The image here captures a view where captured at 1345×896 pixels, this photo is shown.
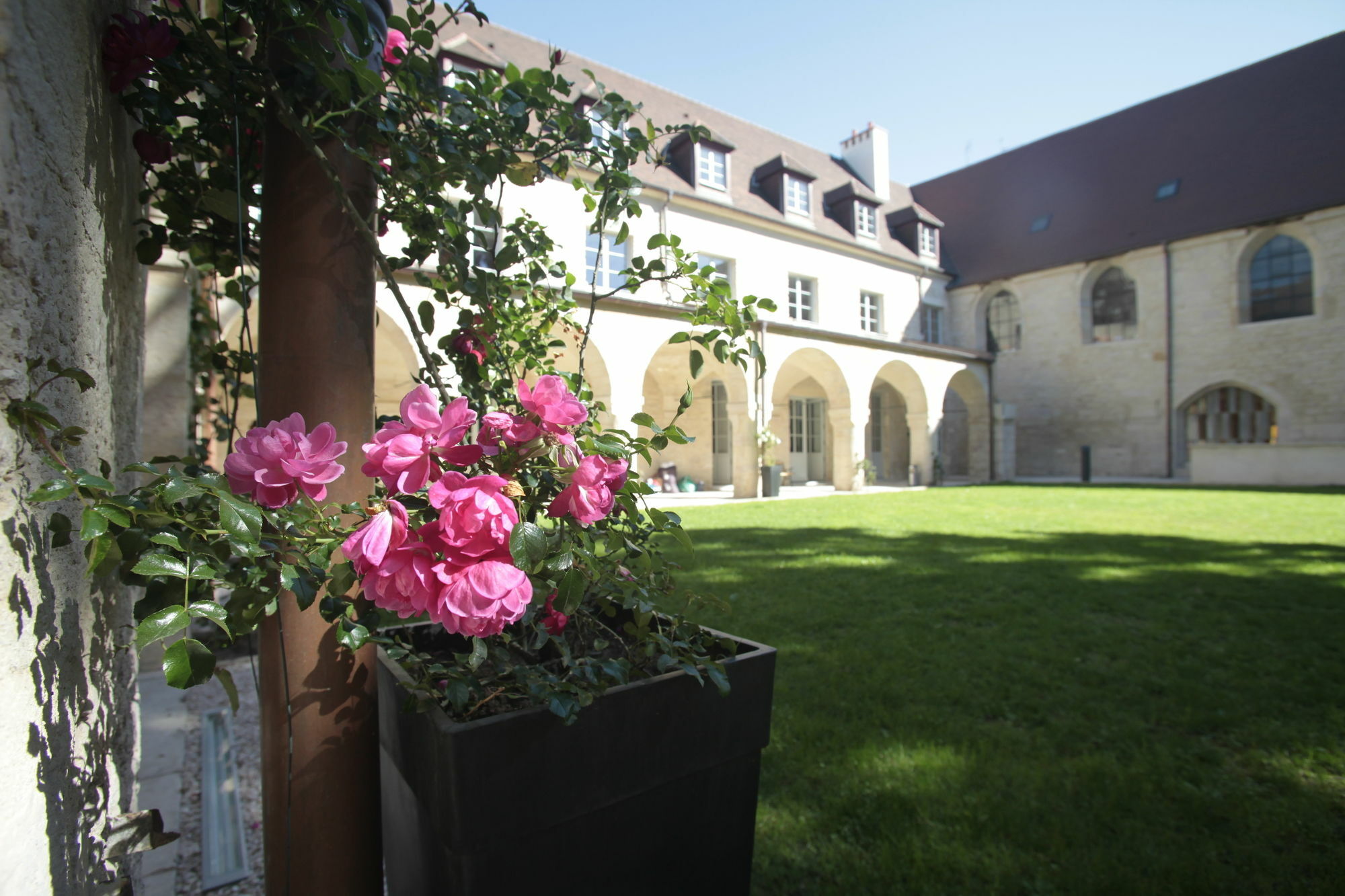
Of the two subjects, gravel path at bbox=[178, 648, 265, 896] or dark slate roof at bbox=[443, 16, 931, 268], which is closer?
gravel path at bbox=[178, 648, 265, 896]

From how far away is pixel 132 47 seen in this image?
0.98 meters

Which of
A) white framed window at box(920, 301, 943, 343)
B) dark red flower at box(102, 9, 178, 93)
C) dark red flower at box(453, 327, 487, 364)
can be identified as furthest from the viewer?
white framed window at box(920, 301, 943, 343)

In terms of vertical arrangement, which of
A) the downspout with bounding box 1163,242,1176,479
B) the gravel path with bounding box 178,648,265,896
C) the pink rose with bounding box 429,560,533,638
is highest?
the downspout with bounding box 1163,242,1176,479

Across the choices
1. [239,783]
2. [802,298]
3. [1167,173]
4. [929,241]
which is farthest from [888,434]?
[239,783]

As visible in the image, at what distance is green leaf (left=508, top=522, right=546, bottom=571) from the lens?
2.49 feet

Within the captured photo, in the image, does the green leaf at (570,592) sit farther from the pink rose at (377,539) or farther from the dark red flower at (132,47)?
the dark red flower at (132,47)

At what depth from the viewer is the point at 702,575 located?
4945 millimetres

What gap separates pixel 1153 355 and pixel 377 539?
21.8 metres

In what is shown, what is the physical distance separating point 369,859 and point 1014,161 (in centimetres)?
2682

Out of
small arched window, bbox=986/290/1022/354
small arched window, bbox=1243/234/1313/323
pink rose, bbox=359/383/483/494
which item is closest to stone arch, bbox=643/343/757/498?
small arched window, bbox=986/290/1022/354

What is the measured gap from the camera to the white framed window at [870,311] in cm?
1952

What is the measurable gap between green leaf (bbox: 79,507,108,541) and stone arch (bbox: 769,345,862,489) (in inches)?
575

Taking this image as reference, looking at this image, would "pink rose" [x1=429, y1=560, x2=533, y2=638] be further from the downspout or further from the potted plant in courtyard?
the downspout

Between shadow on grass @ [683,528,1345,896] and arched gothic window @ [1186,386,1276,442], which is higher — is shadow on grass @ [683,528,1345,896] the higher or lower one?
the lower one
